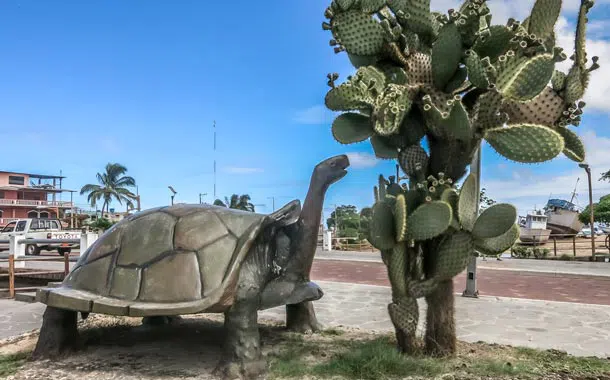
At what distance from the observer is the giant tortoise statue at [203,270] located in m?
3.95

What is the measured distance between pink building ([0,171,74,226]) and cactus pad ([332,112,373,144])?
52962 millimetres

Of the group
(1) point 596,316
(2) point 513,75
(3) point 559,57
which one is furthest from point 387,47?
(1) point 596,316

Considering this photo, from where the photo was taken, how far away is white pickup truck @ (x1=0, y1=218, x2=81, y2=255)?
1900 cm

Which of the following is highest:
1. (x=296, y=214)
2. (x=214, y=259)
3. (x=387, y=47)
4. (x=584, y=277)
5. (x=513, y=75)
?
(x=387, y=47)

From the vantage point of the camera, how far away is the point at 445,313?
423 centimetres

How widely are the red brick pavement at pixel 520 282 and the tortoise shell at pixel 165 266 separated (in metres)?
6.94

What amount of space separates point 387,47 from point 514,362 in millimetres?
3185

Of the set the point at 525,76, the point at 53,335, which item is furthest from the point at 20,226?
the point at 525,76

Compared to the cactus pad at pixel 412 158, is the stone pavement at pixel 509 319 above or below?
below

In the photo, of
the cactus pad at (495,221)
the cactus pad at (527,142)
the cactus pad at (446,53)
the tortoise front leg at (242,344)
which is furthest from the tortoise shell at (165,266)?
the cactus pad at (527,142)

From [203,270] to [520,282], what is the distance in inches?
394

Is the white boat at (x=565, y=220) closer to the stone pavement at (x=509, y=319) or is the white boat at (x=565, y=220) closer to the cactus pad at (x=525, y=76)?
the stone pavement at (x=509, y=319)

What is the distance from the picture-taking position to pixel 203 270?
4023 mm

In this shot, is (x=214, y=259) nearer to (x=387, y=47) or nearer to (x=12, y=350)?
(x=387, y=47)
